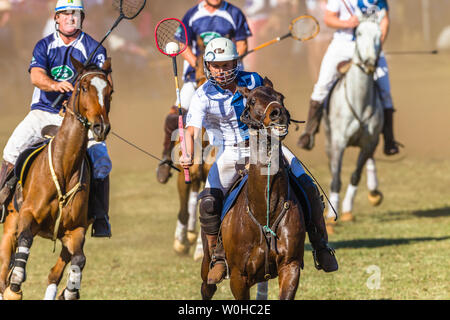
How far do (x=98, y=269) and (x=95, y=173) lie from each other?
4.40 metres

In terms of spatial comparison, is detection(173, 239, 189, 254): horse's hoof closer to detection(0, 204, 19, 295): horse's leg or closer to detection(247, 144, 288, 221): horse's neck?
detection(0, 204, 19, 295): horse's leg

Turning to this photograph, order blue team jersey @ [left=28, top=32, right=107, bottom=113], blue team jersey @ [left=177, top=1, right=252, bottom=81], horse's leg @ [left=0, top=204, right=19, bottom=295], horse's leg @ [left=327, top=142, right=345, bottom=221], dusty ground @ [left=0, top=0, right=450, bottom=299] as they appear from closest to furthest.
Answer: horse's leg @ [left=0, top=204, right=19, bottom=295], blue team jersey @ [left=28, top=32, right=107, bottom=113], blue team jersey @ [left=177, top=1, right=252, bottom=81], dusty ground @ [left=0, top=0, right=450, bottom=299], horse's leg @ [left=327, top=142, right=345, bottom=221]

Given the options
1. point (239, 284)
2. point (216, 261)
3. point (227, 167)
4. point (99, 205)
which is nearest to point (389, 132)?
point (99, 205)

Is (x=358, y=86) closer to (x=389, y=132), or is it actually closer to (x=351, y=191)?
(x=389, y=132)

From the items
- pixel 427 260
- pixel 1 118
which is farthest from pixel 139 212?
pixel 1 118

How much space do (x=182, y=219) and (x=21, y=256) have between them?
570cm

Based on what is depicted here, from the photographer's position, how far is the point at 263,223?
898 centimetres

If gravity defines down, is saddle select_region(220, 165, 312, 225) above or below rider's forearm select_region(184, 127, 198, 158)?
below

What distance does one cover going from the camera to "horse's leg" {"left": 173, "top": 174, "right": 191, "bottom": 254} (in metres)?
15.6

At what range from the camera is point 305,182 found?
9.39 m

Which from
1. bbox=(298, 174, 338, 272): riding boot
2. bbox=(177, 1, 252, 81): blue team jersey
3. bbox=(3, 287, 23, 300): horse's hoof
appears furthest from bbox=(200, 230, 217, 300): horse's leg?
bbox=(177, 1, 252, 81): blue team jersey

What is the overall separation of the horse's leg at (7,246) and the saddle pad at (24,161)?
0.44m

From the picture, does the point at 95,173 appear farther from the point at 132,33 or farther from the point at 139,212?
the point at 132,33

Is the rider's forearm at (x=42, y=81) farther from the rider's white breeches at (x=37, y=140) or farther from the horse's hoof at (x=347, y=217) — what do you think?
the horse's hoof at (x=347, y=217)
